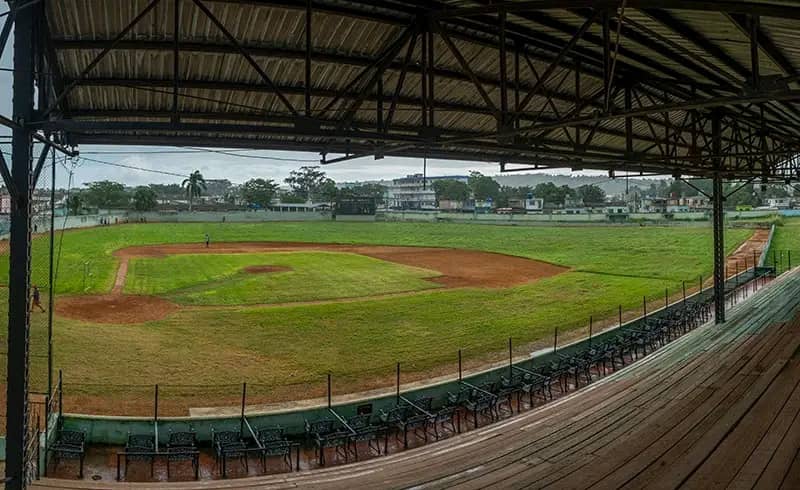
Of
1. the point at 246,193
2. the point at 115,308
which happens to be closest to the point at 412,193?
the point at 246,193

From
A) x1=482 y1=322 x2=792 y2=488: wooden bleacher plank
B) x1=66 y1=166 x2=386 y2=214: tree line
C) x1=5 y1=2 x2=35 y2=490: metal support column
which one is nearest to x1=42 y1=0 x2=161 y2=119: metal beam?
x1=5 y1=2 x2=35 y2=490: metal support column

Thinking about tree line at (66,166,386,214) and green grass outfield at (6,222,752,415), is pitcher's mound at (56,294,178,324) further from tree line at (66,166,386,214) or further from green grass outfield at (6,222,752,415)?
tree line at (66,166,386,214)

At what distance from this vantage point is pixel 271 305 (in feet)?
78.2

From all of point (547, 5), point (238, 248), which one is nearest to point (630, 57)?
point (547, 5)

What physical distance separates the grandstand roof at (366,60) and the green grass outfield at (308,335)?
7137 mm

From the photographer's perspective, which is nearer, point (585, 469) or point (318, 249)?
point (585, 469)

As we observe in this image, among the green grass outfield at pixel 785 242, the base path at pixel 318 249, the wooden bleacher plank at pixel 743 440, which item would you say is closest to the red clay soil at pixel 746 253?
the green grass outfield at pixel 785 242

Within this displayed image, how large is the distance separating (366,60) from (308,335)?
484 inches

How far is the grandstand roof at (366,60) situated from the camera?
6320mm

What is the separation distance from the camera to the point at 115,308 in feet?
73.2

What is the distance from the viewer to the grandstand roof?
6.32 metres

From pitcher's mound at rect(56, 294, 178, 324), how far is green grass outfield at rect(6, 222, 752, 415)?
0.93 meters

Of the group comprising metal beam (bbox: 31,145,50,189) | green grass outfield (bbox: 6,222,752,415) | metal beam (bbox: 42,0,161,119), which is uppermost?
metal beam (bbox: 42,0,161,119)

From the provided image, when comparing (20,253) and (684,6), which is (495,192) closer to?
(684,6)
